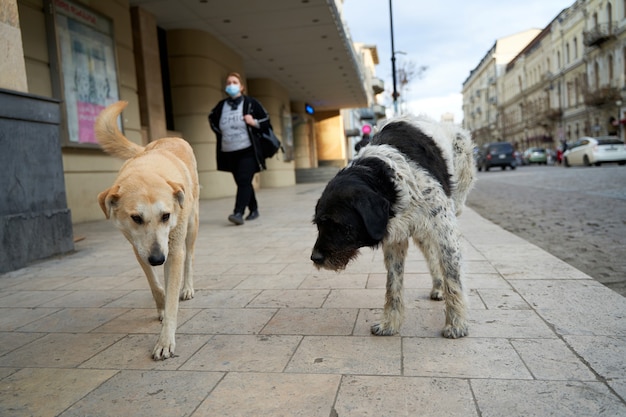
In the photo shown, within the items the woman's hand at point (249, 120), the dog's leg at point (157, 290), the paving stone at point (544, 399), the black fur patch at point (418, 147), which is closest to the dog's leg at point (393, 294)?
the black fur patch at point (418, 147)

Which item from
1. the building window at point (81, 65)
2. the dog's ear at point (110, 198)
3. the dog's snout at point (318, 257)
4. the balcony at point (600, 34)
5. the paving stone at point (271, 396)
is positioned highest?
the balcony at point (600, 34)

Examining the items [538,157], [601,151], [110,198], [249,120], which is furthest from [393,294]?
[538,157]

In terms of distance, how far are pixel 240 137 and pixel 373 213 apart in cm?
606

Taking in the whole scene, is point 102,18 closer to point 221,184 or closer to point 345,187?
point 221,184

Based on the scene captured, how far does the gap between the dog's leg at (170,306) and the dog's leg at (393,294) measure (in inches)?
48.4

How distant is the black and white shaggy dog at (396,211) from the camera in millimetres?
2537

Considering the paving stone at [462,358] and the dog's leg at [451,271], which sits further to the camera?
the dog's leg at [451,271]

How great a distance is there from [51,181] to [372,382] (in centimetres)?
512

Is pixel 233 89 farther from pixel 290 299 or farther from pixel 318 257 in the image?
pixel 318 257

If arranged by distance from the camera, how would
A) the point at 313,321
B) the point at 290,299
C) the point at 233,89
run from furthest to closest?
the point at 233,89 < the point at 290,299 < the point at 313,321

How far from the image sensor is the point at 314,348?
9.00 feet

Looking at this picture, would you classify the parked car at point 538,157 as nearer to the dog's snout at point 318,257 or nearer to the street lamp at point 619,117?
the street lamp at point 619,117

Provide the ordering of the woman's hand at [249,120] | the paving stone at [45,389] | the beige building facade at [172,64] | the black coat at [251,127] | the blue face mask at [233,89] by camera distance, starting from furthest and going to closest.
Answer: the beige building facade at [172,64]
the black coat at [251,127]
the woman's hand at [249,120]
the blue face mask at [233,89]
the paving stone at [45,389]

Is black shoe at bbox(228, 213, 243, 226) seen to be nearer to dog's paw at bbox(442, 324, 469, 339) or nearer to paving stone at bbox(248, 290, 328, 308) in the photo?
paving stone at bbox(248, 290, 328, 308)
